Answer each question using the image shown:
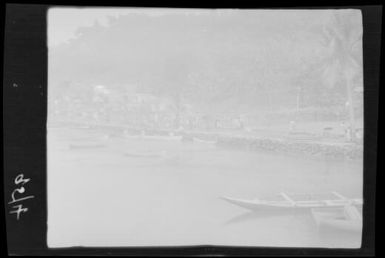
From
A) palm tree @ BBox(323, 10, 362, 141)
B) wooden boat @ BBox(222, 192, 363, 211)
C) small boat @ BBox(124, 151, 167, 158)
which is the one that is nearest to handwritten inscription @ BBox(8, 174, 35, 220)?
small boat @ BBox(124, 151, 167, 158)

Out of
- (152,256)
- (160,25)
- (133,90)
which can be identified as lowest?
(152,256)

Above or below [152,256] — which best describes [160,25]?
above

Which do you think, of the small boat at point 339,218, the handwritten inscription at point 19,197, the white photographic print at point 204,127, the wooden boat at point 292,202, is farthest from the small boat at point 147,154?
the small boat at point 339,218

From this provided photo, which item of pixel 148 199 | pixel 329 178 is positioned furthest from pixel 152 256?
pixel 329 178

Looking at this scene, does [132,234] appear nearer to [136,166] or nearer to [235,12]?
[136,166]

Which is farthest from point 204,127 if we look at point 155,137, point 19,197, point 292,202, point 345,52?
point 19,197

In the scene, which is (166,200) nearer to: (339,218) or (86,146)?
(86,146)
